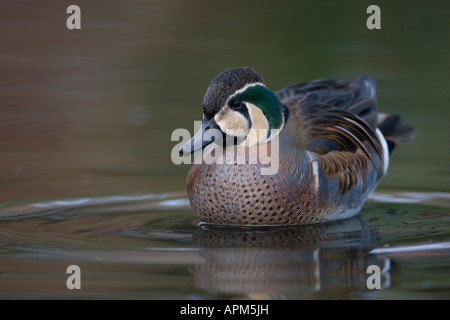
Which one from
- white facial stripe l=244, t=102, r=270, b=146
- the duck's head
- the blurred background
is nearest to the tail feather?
the blurred background

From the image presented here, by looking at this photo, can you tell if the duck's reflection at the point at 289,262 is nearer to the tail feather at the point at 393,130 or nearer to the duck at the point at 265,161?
the duck at the point at 265,161

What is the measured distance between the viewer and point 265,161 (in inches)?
282

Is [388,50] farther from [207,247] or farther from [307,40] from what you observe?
[207,247]

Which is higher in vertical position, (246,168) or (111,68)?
(111,68)

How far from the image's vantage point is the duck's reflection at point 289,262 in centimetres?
553

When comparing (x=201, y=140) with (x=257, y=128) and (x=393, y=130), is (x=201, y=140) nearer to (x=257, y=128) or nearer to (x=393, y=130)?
(x=257, y=128)

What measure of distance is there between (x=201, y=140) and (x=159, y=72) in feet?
20.9

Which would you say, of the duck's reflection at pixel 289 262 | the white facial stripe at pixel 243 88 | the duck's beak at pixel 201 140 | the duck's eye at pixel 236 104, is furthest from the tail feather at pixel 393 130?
the duck's beak at pixel 201 140

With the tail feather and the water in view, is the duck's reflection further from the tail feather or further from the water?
the tail feather

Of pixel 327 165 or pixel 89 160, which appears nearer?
pixel 327 165

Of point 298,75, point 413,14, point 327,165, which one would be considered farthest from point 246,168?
point 413,14

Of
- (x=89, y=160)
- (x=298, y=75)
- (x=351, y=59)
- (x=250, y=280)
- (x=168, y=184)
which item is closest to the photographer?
(x=250, y=280)

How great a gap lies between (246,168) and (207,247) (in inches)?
34.7

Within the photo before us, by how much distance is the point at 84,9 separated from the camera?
1562 cm
